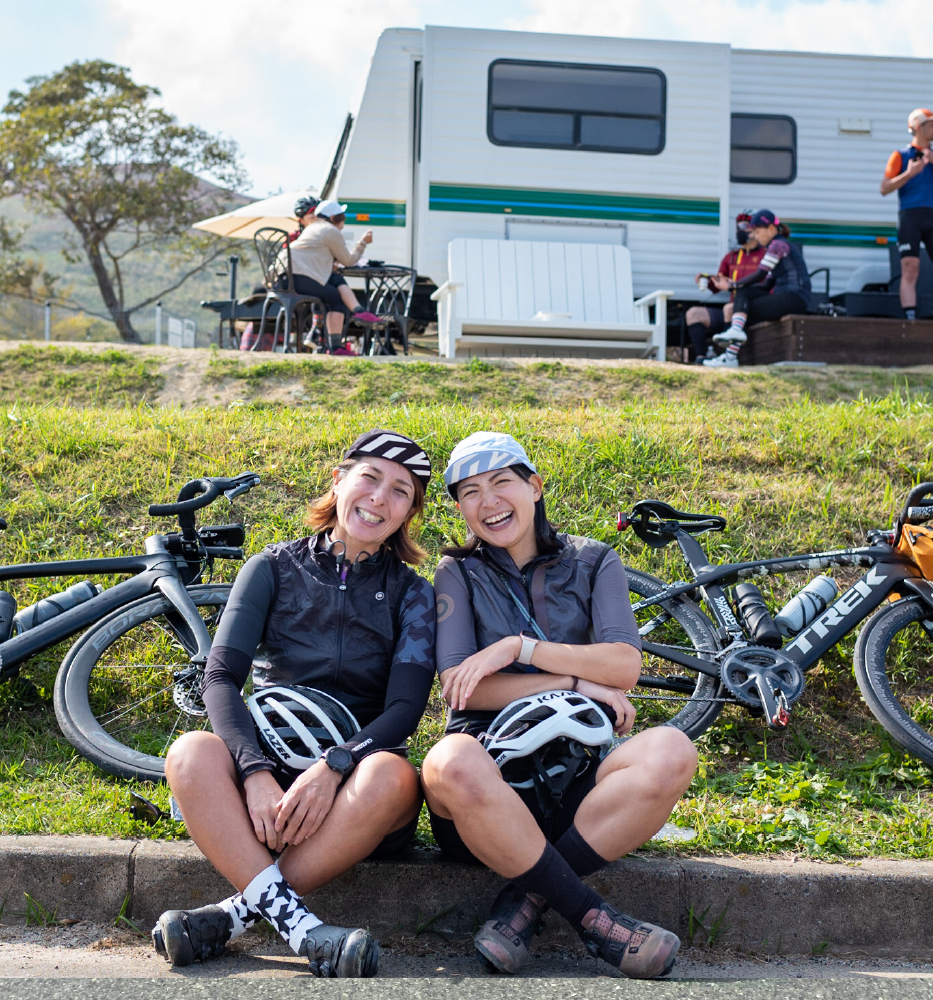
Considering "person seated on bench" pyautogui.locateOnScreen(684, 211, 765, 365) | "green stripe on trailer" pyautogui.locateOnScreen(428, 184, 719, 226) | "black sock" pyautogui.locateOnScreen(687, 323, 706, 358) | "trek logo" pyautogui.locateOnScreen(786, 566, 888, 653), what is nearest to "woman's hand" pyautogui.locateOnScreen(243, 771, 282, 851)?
"trek logo" pyautogui.locateOnScreen(786, 566, 888, 653)

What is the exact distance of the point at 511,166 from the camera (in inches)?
420

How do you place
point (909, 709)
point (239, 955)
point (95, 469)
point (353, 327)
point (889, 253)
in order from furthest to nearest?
point (889, 253), point (353, 327), point (95, 469), point (909, 709), point (239, 955)

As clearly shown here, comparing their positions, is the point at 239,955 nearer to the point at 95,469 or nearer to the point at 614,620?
the point at 614,620

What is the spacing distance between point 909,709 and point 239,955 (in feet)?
9.26

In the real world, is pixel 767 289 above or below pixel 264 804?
above

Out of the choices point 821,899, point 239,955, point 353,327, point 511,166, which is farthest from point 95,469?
point 511,166

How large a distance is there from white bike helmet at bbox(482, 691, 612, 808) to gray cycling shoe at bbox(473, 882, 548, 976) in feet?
0.99

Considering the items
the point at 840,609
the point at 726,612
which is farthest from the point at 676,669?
the point at 840,609

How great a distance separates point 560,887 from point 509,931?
0.16 m

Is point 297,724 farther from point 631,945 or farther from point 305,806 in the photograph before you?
point 631,945

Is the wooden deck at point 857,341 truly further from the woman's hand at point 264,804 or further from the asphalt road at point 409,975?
the woman's hand at point 264,804

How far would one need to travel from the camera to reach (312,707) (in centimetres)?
285

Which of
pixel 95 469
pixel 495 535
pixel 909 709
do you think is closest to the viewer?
pixel 495 535

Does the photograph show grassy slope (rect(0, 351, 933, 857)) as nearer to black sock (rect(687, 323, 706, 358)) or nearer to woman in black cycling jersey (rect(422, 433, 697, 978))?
woman in black cycling jersey (rect(422, 433, 697, 978))
